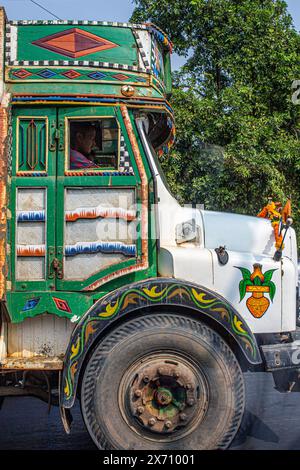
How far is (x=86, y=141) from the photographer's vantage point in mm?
5117

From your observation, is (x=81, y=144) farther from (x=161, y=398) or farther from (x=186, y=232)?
(x=161, y=398)

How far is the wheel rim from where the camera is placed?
4684 mm

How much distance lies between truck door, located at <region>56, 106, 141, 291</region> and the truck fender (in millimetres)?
219

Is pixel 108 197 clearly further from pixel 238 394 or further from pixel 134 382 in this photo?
pixel 238 394

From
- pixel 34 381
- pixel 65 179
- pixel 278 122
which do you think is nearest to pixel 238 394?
pixel 34 381

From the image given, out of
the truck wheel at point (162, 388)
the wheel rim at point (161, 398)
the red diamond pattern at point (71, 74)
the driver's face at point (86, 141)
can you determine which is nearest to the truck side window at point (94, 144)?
the driver's face at point (86, 141)

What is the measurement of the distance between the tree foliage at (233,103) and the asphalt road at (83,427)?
21.6 feet

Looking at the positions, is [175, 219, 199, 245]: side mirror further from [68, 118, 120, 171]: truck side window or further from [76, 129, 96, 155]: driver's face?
[76, 129, 96, 155]: driver's face

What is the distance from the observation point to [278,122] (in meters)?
15.9

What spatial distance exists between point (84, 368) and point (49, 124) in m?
1.63

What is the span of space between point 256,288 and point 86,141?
5.06 ft

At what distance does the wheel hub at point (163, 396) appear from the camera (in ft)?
15.4
